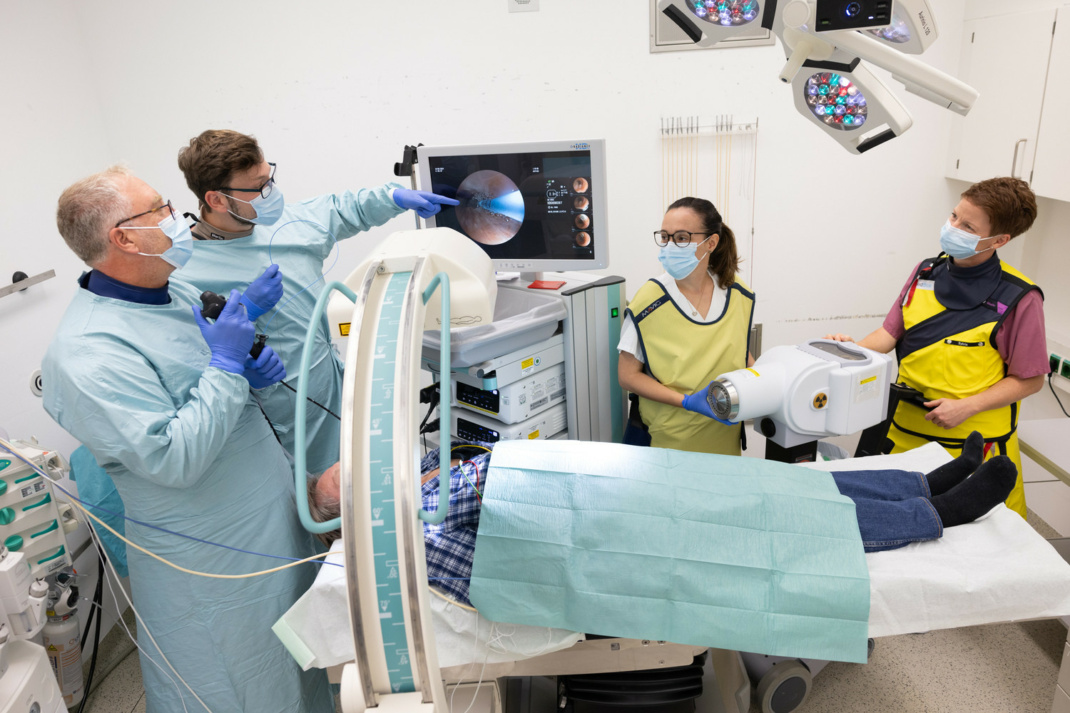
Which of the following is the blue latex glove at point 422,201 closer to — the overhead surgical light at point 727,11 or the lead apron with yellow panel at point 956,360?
the overhead surgical light at point 727,11

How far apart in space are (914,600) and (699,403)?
67 centimetres

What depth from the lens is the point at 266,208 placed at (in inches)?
75.4

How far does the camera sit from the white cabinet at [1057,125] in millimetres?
2307

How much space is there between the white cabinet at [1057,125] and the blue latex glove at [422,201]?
2051 millimetres

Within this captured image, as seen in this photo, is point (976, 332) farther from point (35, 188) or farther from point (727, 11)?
point (35, 188)

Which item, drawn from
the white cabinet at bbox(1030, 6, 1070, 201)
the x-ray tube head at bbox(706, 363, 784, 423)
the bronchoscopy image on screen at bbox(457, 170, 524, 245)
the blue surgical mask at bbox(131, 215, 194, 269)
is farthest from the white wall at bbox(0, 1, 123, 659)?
the white cabinet at bbox(1030, 6, 1070, 201)

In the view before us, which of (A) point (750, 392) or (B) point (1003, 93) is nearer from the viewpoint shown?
(A) point (750, 392)

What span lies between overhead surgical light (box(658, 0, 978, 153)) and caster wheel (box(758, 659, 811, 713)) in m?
1.39

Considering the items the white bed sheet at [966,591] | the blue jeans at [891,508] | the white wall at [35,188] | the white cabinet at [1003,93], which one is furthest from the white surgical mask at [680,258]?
the white wall at [35,188]

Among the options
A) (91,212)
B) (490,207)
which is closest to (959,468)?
(490,207)

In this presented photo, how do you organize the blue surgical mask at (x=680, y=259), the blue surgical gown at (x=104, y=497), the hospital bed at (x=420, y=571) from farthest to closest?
1. the blue surgical gown at (x=104, y=497)
2. the blue surgical mask at (x=680, y=259)
3. the hospital bed at (x=420, y=571)

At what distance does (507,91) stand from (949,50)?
189 centimetres

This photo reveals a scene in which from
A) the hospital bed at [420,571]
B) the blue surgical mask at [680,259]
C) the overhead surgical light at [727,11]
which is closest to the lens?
the hospital bed at [420,571]

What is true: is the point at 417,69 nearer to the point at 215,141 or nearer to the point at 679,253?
the point at 215,141
